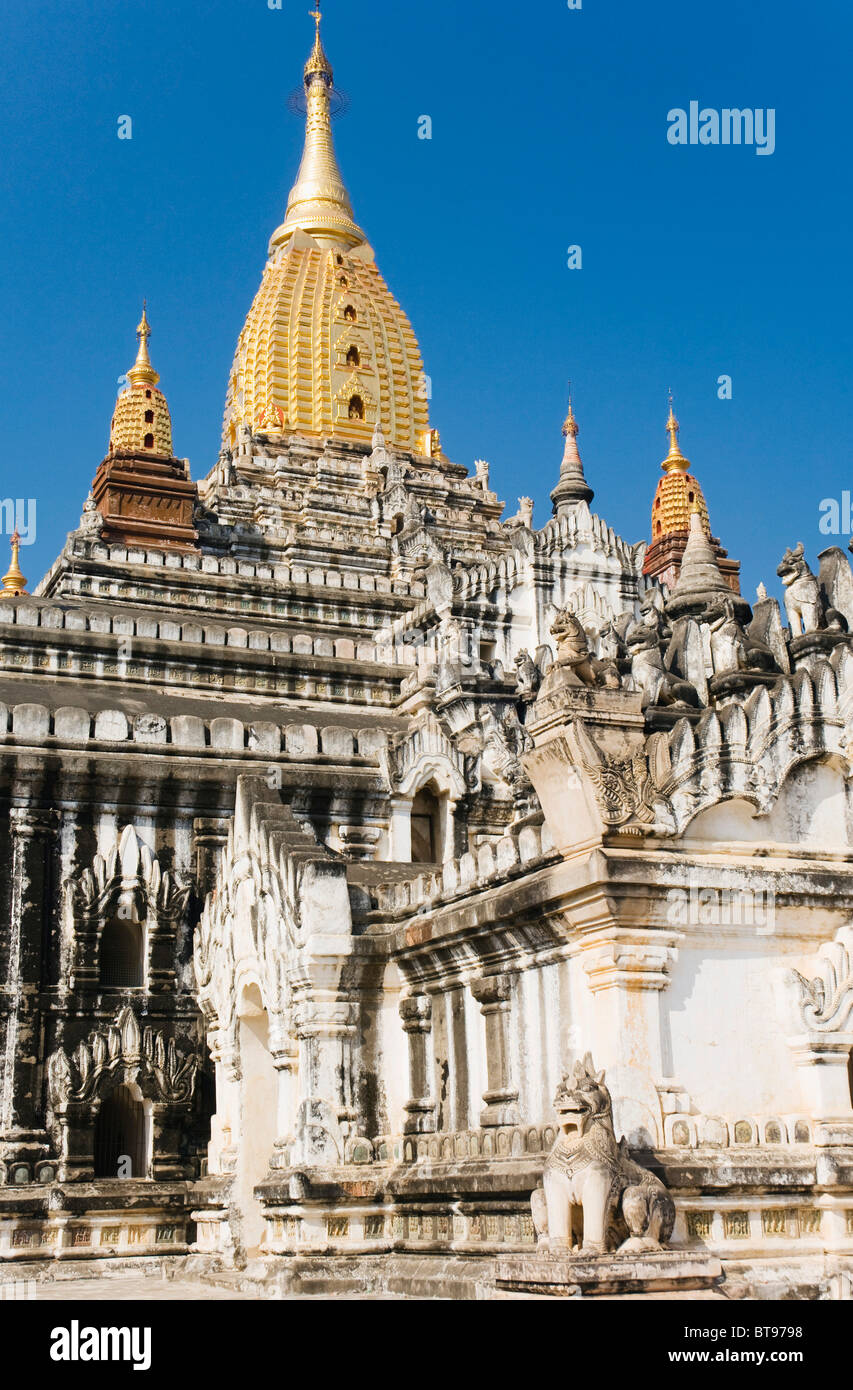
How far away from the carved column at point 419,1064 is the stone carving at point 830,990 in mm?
4514

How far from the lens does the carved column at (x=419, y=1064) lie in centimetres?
1736

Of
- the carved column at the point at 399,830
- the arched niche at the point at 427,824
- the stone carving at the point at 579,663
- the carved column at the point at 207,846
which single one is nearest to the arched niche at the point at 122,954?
the carved column at the point at 207,846

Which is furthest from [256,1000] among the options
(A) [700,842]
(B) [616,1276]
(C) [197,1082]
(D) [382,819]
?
(B) [616,1276]

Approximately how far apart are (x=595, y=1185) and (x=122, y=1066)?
35.8 ft

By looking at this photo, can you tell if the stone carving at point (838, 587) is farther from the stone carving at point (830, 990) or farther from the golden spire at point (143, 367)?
the golden spire at point (143, 367)

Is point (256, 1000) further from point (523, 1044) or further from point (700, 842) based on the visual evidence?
point (700, 842)

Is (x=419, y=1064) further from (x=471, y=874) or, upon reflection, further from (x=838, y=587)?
(x=838, y=587)

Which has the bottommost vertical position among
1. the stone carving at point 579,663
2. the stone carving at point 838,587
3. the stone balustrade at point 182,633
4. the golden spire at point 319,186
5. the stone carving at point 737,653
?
the stone carving at point 579,663

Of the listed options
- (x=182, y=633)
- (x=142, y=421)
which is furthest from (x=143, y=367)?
(x=182, y=633)

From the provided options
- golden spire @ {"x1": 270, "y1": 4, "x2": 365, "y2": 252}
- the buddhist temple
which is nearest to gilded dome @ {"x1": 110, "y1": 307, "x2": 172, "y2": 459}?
golden spire @ {"x1": 270, "y1": 4, "x2": 365, "y2": 252}

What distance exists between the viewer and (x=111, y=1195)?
2136cm

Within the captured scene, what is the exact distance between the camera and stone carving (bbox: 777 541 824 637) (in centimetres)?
1714

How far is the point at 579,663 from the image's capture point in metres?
14.9
